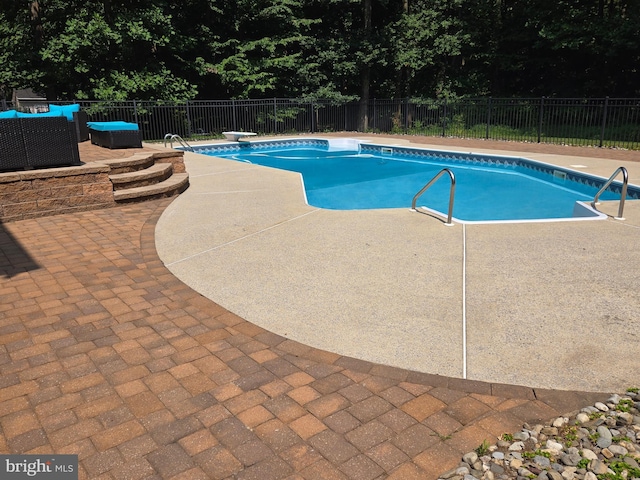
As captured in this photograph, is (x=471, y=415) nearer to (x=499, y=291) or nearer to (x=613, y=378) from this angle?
(x=613, y=378)

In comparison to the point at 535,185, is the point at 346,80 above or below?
above

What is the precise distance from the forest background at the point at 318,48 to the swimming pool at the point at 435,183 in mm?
5839

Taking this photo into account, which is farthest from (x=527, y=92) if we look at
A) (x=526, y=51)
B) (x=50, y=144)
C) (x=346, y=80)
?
(x=50, y=144)

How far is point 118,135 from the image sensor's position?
1090 cm

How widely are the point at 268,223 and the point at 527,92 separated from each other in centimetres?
2614

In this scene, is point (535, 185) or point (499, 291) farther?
point (535, 185)

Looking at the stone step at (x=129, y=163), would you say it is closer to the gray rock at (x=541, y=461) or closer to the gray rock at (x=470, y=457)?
the gray rock at (x=470, y=457)

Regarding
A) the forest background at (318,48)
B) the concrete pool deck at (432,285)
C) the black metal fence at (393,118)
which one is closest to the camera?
the concrete pool deck at (432,285)

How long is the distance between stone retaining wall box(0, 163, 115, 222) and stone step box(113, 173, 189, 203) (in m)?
0.20

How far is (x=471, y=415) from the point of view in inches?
112

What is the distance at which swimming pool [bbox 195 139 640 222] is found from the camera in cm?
1109

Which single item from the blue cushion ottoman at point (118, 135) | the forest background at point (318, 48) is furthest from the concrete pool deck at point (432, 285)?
the forest background at point (318, 48)

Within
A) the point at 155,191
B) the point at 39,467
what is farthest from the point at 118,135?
the point at 39,467

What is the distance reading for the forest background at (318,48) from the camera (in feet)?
66.8
